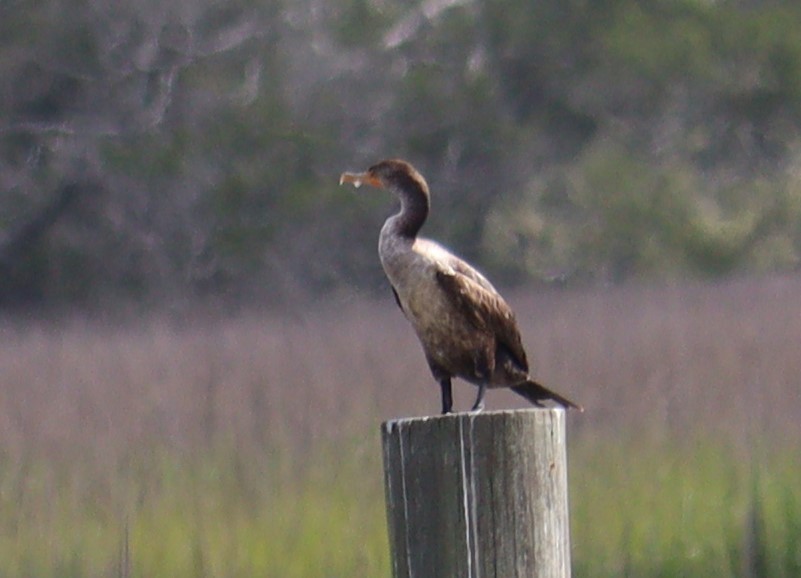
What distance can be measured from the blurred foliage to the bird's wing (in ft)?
35.1

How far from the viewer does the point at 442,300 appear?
135 inches

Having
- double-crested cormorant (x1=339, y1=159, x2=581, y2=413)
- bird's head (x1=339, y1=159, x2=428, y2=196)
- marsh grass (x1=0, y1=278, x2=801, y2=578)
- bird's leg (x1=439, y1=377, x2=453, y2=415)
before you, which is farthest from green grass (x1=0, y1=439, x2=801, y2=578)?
bird's head (x1=339, y1=159, x2=428, y2=196)

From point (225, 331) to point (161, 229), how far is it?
624cm

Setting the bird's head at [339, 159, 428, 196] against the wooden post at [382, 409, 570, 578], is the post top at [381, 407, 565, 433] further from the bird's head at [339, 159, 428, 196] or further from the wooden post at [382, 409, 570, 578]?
the bird's head at [339, 159, 428, 196]

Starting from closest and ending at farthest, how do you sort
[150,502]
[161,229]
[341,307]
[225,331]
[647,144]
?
[150,502] < [225,331] < [341,307] < [161,229] < [647,144]

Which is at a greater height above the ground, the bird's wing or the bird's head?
the bird's head

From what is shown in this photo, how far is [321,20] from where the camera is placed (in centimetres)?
1678

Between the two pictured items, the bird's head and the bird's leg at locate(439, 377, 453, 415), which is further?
the bird's leg at locate(439, 377, 453, 415)

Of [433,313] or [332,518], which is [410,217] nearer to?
[433,313]

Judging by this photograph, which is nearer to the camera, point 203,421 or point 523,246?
point 203,421

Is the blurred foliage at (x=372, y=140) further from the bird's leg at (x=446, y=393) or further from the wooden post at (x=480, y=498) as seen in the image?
the wooden post at (x=480, y=498)

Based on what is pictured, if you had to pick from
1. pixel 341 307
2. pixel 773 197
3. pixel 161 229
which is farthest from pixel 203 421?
pixel 773 197

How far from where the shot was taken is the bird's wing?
11.2 feet

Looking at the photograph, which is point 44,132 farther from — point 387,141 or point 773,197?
point 773,197
